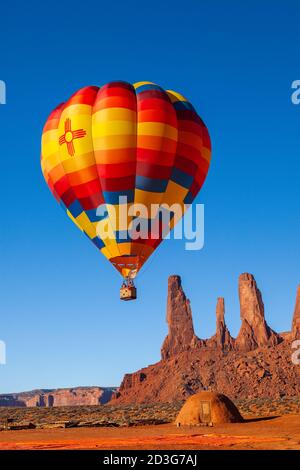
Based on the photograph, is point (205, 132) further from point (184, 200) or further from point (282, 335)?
point (282, 335)

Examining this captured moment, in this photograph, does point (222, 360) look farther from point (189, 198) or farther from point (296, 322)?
point (189, 198)

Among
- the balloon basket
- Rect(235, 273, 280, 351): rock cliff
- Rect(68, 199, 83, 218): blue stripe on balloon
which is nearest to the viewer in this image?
the balloon basket

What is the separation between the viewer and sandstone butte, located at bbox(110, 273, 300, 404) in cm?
12475

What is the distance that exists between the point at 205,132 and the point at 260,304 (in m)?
121

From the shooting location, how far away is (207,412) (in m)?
35.5

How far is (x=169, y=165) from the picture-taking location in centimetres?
3212

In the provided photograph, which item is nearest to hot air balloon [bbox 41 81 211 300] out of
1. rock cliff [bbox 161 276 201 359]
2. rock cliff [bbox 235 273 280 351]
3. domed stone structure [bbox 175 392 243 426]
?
domed stone structure [bbox 175 392 243 426]

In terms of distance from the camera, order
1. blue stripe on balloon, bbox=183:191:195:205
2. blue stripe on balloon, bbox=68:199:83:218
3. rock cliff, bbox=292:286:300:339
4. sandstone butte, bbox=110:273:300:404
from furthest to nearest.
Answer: rock cliff, bbox=292:286:300:339 → sandstone butte, bbox=110:273:300:404 → blue stripe on balloon, bbox=183:191:195:205 → blue stripe on balloon, bbox=68:199:83:218

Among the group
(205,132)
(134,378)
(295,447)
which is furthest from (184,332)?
(295,447)

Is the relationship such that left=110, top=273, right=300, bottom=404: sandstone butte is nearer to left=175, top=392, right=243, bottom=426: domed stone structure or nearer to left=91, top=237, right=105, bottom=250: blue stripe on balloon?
left=175, top=392, right=243, bottom=426: domed stone structure

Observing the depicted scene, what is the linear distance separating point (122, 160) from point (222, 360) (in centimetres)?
11567

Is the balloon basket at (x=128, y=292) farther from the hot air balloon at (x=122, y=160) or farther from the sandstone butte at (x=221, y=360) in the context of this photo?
the sandstone butte at (x=221, y=360)

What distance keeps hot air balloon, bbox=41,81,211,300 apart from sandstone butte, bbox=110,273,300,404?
306 feet

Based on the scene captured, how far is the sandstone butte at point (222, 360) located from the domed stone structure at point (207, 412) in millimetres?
84901
